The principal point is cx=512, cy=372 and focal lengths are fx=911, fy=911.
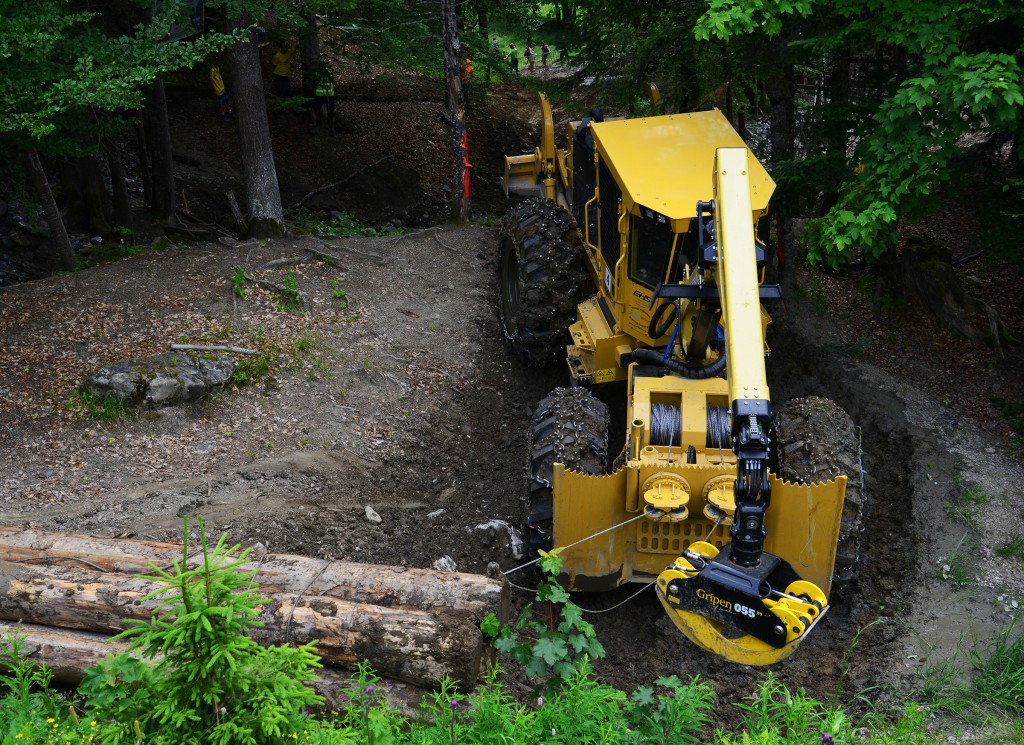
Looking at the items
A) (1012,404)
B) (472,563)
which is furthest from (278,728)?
(1012,404)

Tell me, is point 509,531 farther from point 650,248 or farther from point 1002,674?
point 1002,674

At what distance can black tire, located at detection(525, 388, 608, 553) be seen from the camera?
270 inches

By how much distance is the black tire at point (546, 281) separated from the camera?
31.0 feet

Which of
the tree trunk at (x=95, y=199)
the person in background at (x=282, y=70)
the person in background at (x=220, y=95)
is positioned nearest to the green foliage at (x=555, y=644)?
the tree trunk at (x=95, y=199)

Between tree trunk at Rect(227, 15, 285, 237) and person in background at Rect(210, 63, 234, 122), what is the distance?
5.94 m

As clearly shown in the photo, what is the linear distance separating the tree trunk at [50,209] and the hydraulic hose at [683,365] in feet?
25.2

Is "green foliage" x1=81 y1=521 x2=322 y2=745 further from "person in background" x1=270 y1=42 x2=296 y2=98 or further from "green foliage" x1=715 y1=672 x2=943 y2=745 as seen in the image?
→ "person in background" x1=270 y1=42 x2=296 y2=98

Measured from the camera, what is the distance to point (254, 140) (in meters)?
12.6

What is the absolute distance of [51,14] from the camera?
8.29 m

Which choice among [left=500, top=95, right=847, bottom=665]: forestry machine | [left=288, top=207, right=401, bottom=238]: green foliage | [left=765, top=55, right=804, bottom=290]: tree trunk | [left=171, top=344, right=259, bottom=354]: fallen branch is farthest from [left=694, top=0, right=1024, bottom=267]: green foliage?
[left=288, top=207, right=401, bottom=238]: green foliage

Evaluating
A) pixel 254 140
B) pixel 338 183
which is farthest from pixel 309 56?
pixel 254 140

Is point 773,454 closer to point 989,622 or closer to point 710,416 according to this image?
point 710,416

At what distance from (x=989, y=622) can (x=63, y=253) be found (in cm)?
1122

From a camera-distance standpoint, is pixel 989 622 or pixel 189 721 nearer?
pixel 189 721
